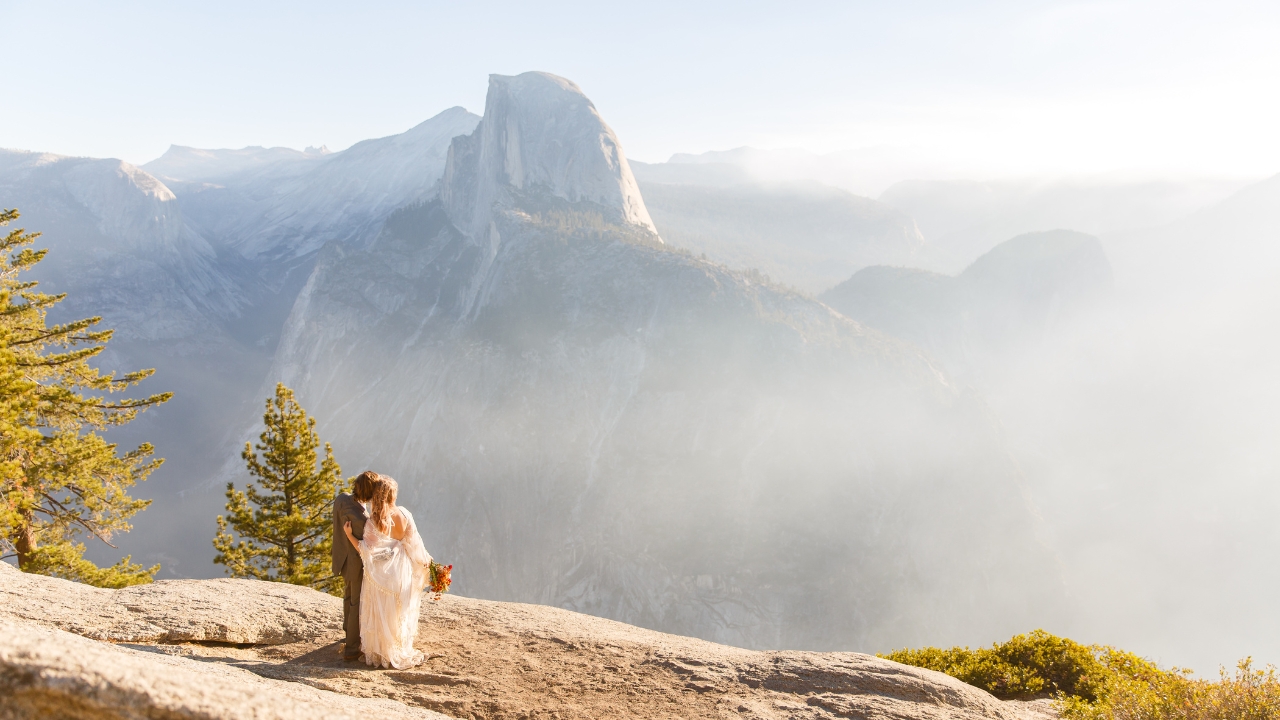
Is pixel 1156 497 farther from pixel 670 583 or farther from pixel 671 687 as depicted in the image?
pixel 671 687

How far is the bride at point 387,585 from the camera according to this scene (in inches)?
303

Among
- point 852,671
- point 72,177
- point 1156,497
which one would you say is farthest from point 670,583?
point 72,177

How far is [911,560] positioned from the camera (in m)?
60.8

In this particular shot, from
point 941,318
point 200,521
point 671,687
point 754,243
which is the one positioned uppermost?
point 754,243

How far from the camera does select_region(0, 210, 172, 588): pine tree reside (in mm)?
15086

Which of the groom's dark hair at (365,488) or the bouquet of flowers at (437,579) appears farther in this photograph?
the bouquet of flowers at (437,579)

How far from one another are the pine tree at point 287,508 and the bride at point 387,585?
15.1 m

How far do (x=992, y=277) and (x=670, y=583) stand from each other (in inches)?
4179

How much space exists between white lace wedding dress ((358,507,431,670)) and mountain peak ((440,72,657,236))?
104 metres

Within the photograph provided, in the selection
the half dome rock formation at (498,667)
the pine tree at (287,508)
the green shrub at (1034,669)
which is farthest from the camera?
the pine tree at (287,508)

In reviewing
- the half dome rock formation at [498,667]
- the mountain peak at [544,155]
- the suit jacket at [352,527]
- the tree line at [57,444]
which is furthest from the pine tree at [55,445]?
the mountain peak at [544,155]

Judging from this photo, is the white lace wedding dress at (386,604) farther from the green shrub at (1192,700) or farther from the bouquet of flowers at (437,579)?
the green shrub at (1192,700)

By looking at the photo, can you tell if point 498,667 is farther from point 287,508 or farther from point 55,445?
point 287,508

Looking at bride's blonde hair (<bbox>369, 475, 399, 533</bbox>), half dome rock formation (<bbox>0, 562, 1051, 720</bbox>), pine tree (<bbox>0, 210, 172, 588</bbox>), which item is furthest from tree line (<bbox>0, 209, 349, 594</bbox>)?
bride's blonde hair (<bbox>369, 475, 399, 533</bbox>)
